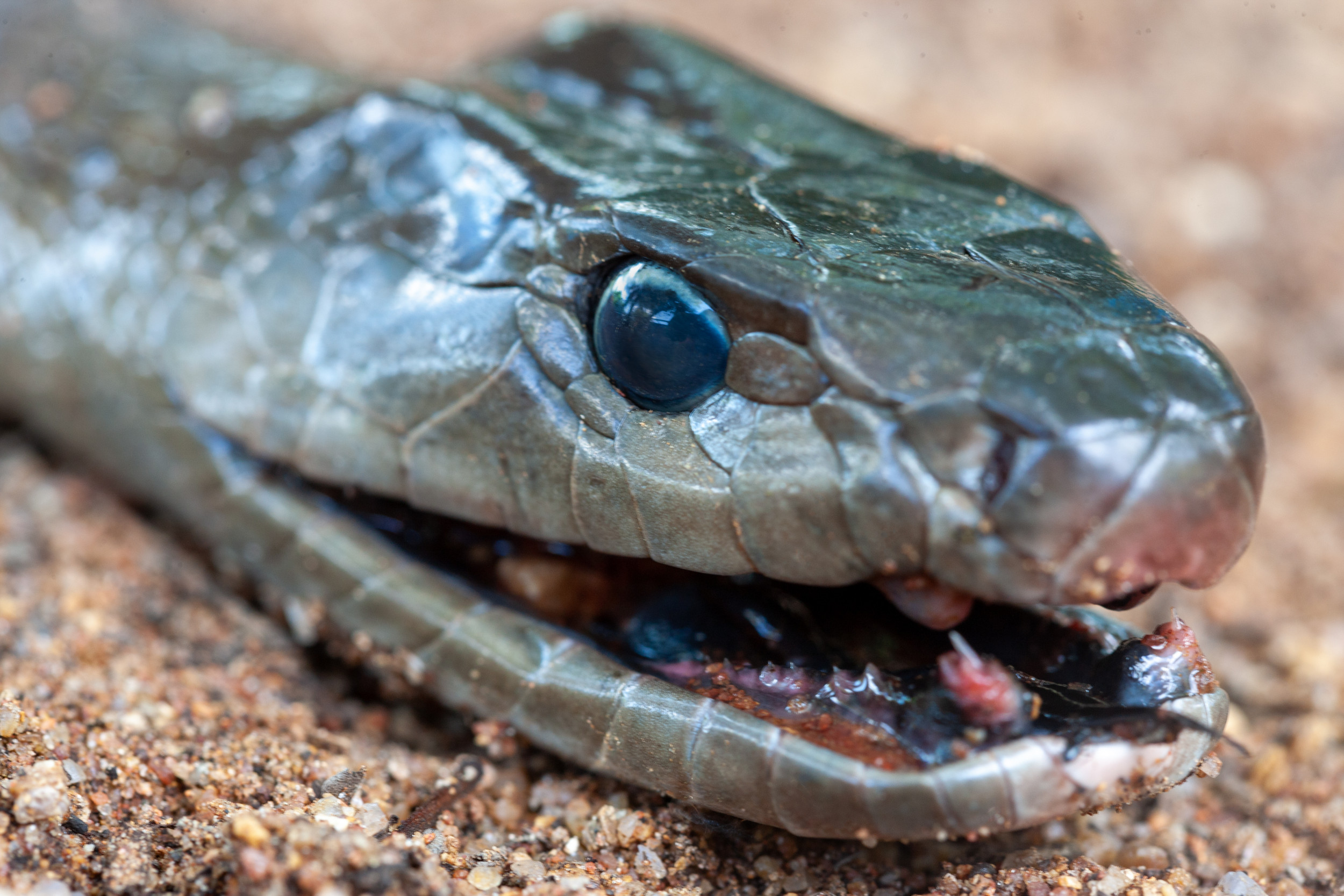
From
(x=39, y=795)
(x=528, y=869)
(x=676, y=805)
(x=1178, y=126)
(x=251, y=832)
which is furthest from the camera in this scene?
(x=1178, y=126)

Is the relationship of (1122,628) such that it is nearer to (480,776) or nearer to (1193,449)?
(1193,449)

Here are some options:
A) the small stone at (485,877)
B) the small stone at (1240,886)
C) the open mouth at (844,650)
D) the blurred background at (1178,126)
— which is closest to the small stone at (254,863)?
the small stone at (485,877)

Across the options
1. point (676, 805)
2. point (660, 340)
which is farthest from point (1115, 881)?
point (660, 340)

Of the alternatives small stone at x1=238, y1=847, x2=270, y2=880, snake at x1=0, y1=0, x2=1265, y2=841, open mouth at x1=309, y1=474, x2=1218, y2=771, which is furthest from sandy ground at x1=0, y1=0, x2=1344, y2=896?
open mouth at x1=309, y1=474, x2=1218, y2=771

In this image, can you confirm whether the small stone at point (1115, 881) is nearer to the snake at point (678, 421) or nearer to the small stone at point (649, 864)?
the snake at point (678, 421)

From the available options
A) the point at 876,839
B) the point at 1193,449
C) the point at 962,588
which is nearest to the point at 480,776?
the point at 876,839

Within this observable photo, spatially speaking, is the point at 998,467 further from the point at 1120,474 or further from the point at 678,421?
the point at 678,421
